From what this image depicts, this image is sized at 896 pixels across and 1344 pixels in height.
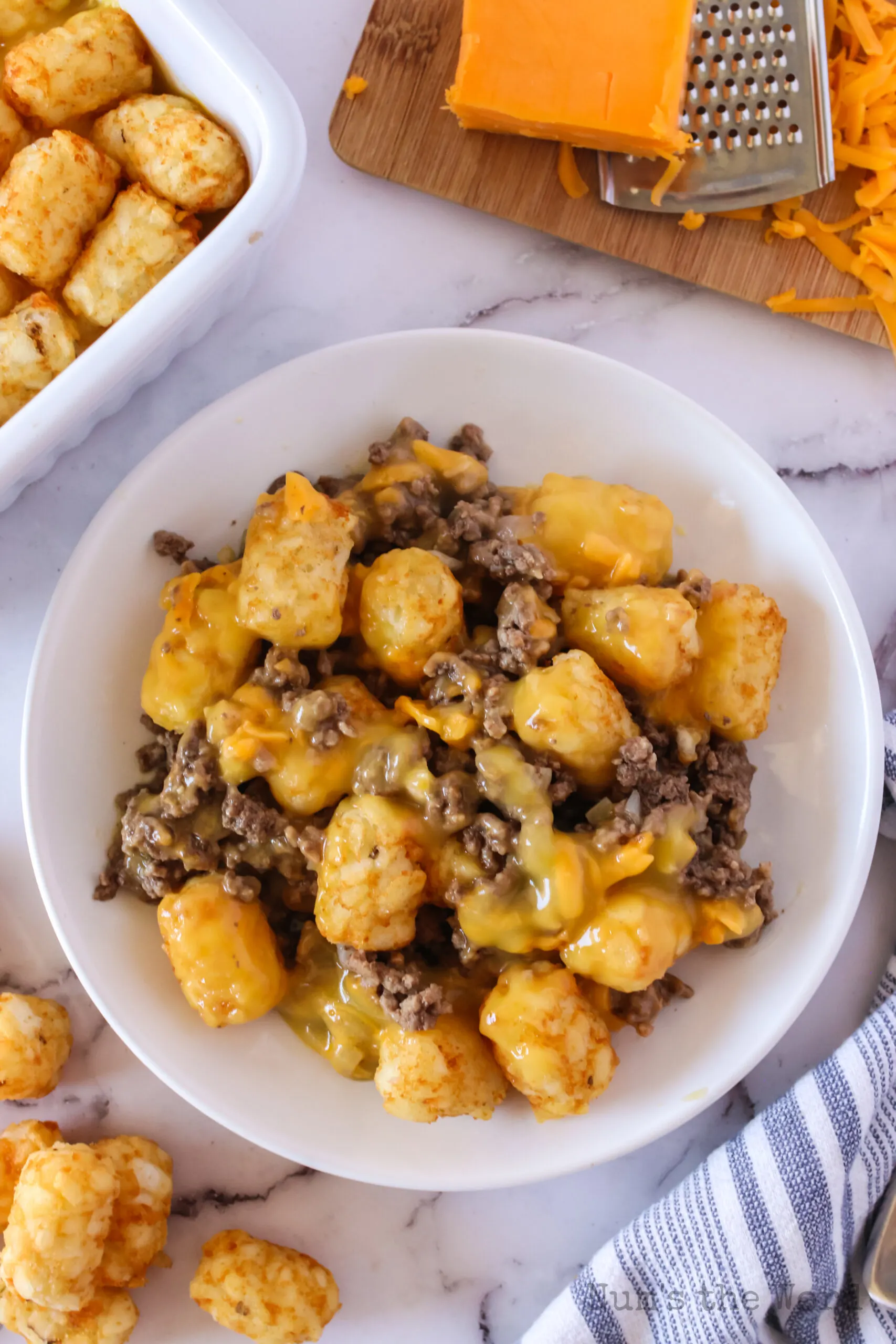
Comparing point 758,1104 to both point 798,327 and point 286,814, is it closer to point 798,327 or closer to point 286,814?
point 286,814

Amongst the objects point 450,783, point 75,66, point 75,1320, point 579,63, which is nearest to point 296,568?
point 450,783

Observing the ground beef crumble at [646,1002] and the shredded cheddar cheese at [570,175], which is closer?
the ground beef crumble at [646,1002]

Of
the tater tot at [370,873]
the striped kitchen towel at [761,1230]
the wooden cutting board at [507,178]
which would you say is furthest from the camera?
the wooden cutting board at [507,178]

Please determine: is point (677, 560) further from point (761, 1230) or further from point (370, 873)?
point (761, 1230)

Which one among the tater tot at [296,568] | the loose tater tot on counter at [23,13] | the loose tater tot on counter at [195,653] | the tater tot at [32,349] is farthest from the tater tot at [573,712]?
the loose tater tot on counter at [23,13]

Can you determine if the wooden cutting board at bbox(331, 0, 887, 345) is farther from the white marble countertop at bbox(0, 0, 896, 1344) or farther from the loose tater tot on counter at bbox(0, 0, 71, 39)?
the loose tater tot on counter at bbox(0, 0, 71, 39)

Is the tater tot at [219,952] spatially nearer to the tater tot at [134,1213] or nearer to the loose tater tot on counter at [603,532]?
the tater tot at [134,1213]
